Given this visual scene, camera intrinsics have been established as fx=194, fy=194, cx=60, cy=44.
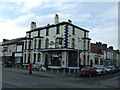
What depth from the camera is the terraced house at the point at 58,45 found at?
37344 millimetres

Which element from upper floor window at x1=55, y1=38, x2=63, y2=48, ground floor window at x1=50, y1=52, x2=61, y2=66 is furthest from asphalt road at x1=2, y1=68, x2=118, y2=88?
upper floor window at x1=55, y1=38, x2=63, y2=48

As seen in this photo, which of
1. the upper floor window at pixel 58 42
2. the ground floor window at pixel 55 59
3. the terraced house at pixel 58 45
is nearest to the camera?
the terraced house at pixel 58 45

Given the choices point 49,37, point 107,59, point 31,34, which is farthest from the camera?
point 107,59

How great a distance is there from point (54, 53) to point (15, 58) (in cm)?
1682

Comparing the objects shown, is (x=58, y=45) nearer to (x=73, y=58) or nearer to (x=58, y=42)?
(x=58, y=42)

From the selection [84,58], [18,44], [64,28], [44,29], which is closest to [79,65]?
[84,58]

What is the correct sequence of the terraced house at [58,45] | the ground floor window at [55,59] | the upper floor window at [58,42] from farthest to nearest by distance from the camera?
the upper floor window at [58,42] → the ground floor window at [55,59] → the terraced house at [58,45]

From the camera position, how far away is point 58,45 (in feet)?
125

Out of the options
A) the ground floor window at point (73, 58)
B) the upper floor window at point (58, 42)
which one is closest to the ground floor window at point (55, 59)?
the upper floor window at point (58, 42)

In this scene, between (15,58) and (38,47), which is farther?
(15,58)

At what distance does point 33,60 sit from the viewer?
142 ft

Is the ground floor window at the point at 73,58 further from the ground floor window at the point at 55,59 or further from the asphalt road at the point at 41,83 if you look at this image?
the asphalt road at the point at 41,83

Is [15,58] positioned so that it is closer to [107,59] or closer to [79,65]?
[79,65]

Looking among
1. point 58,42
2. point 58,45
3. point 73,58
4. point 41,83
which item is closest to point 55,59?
point 58,45
